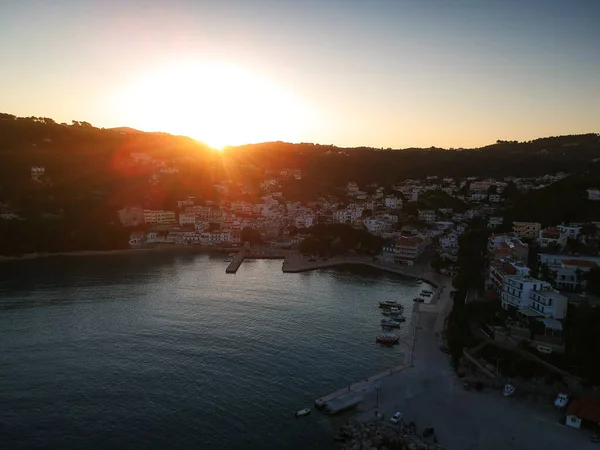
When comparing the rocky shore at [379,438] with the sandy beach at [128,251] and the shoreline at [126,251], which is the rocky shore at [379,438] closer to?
the shoreline at [126,251]

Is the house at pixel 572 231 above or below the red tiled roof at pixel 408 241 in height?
above

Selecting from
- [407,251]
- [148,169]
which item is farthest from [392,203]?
[148,169]

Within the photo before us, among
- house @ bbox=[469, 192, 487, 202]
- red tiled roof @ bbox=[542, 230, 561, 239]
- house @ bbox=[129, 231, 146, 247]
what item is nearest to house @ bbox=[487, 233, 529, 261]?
red tiled roof @ bbox=[542, 230, 561, 239]

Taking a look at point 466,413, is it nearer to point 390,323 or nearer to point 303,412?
point 303,412

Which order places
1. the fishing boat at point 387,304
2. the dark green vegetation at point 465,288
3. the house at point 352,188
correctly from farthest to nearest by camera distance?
the house at point 352,188
the fishing boat at point 387,304
the dark green vegetation at point 465,288

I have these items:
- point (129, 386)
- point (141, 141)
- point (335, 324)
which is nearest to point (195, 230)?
point (335, 324)

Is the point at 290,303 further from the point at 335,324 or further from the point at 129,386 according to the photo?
the point at 129,386

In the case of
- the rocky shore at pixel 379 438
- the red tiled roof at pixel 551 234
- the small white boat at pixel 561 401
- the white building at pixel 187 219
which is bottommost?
the rocky shore at pixel 379 438

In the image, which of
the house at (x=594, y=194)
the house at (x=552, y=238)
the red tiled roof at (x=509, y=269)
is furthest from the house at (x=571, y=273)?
the house at (x=594, y=194)

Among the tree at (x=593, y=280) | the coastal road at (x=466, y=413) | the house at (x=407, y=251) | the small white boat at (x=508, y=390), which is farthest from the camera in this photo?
the house at (x=407, y=251)
